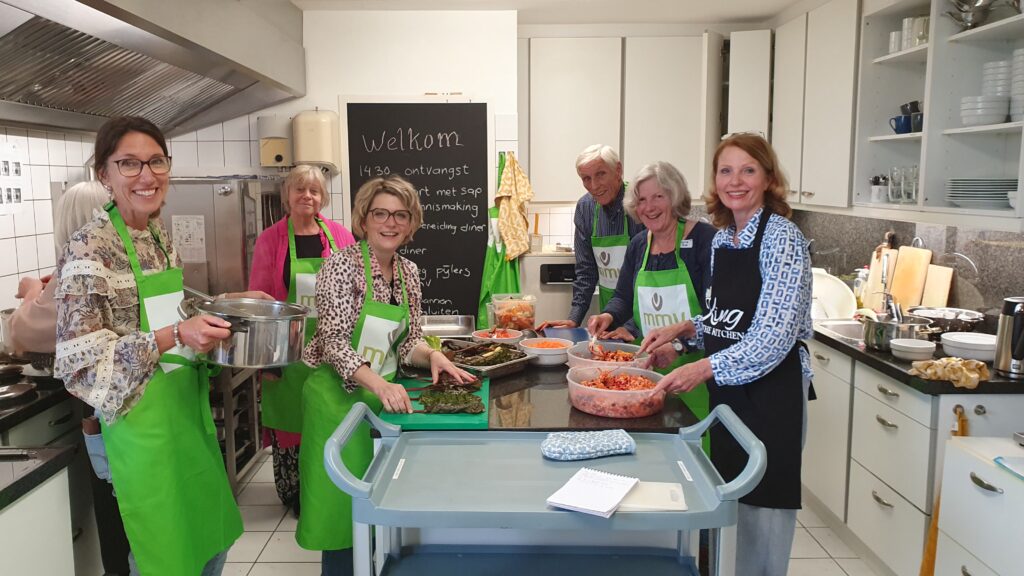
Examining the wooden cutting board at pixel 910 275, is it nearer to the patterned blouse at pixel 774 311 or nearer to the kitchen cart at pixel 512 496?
the patterned blouse at pixel 774 311

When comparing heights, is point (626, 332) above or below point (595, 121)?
below

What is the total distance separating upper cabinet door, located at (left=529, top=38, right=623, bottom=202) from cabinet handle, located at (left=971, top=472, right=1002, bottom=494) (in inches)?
110

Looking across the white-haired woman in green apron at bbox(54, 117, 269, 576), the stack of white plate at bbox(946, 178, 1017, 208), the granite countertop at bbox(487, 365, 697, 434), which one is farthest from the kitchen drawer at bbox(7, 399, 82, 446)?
the stack of white plate at bbox(946, 178, 1017, 208)

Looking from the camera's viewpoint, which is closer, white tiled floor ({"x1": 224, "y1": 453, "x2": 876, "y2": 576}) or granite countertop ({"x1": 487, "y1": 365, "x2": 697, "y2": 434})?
granite countertop ({"x1": 487, "y1": 365, "x2": 697, "y2": 434})

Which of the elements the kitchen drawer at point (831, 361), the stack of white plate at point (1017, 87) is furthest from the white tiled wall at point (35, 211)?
the stack of white plate at point (1017, 87)

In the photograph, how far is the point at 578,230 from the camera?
11.0ft

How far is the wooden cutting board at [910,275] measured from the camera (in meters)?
3.34

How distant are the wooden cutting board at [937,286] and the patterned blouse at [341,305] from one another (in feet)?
8.06

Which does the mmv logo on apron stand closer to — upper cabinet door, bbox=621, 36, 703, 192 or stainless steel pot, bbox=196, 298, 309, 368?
stainless steel pot, bbox=196, 298, 309, 368

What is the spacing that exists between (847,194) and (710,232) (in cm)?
147

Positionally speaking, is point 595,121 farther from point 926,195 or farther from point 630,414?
point 630,414

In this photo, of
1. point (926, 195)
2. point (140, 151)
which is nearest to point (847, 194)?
point (926, 195)

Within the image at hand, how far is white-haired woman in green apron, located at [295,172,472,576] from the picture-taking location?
6.91ft

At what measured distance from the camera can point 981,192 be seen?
2.71m
